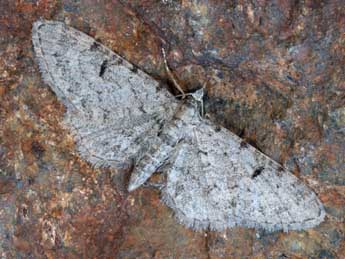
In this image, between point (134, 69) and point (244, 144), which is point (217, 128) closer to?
point (244, 144)

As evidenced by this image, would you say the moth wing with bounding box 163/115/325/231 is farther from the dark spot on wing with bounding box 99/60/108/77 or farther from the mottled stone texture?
the dark spot on wing with bounding box 99/60/108/77

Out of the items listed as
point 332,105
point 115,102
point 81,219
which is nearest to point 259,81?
point 332,105

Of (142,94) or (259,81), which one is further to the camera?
(142,94)

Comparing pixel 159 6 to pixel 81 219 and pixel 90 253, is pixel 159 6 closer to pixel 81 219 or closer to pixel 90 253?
pixel 81 219

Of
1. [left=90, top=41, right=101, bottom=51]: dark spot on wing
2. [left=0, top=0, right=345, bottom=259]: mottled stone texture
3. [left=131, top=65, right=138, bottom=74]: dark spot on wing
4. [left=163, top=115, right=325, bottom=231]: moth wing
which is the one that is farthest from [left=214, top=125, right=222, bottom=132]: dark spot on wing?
[left=90, top=41, right=101, bottom=51]: dark spot on wing

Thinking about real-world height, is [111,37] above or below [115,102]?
above

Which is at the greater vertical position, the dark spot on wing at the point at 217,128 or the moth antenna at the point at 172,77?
the moth antenna at the point at 172,77

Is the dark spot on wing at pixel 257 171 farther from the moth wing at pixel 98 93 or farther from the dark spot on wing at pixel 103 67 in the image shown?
the dark spot on wing at pixel 103 67

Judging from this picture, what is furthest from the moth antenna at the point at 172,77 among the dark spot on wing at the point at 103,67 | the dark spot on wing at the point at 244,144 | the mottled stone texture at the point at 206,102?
the dark spot on wing at the point at 244,144
